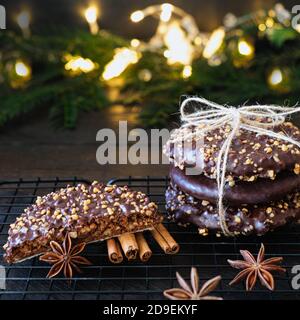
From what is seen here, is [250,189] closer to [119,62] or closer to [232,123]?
[232,123]

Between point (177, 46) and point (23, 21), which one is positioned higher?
point (23, 21)

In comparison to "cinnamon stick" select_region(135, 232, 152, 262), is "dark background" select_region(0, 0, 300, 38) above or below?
above

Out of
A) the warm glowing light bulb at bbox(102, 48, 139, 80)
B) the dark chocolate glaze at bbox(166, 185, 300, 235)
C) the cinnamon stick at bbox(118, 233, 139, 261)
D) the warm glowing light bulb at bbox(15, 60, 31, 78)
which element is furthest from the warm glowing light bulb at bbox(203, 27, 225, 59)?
the cinnamon stick at bbox(118, 233, 139, 261)

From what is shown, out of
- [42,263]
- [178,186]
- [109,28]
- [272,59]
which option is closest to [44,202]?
[42,263]

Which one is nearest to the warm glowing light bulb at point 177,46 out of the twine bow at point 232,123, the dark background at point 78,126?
the dark background at point 78,126

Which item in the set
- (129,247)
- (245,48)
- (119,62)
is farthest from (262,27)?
(129,247)

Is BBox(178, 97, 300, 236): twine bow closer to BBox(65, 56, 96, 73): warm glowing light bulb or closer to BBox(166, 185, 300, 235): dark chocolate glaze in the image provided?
BBox(166, 185, 300, 235): dark chocolate glaze

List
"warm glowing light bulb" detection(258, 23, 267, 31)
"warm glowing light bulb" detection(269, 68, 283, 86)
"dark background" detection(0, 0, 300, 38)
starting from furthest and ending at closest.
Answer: "dark background" detection(0, 0, 300, 38), "warm glowing light bulb" detection(258, 23, 267, 31), "warm glowing light bulb" detection(269, 68, 283, 86)
